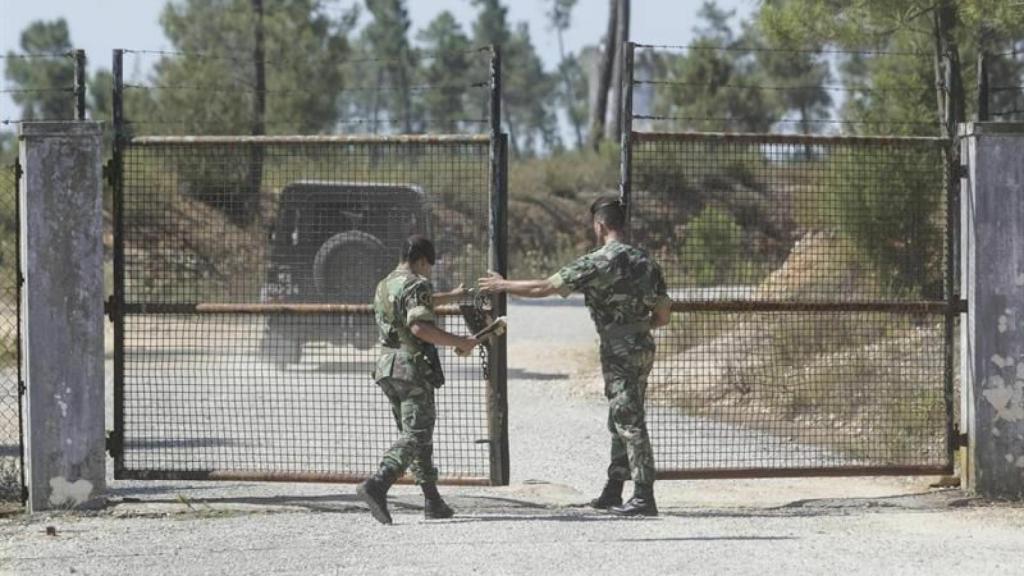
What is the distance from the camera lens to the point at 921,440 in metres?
10.6

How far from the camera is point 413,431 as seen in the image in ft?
27.5

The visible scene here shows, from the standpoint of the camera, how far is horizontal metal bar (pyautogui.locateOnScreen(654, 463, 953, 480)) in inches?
360

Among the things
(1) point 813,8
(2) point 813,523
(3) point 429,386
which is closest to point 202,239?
(3) point 429,386

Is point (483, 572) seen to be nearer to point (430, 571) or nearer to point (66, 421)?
point (430, 571)

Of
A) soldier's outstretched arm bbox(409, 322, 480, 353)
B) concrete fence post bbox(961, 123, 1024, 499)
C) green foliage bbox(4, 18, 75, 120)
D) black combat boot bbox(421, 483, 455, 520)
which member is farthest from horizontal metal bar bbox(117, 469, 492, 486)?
green foliage bbox(4, 18, 75, 120)

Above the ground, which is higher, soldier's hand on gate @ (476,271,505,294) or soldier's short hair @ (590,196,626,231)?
soldier's short hair @ (590,196,626,231)

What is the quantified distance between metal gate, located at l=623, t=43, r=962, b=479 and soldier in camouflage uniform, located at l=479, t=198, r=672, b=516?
293 millimetres

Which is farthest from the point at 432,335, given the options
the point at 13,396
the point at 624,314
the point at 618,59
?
the point at 618,59

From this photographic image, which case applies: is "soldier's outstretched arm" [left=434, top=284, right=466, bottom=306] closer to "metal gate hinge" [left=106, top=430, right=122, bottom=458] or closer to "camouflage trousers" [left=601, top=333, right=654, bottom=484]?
"camouflage trousers" [left=601, top=333, right=654, bottom=484]

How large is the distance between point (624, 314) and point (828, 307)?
1310mm

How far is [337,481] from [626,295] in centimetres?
197

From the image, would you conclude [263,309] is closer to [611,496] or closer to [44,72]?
[611,496]

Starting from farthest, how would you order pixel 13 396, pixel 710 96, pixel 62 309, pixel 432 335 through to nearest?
pixel 710 96
pixel 13 396
pixel 62 309
pixel 432 335

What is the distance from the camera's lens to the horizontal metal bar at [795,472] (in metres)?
9.16
